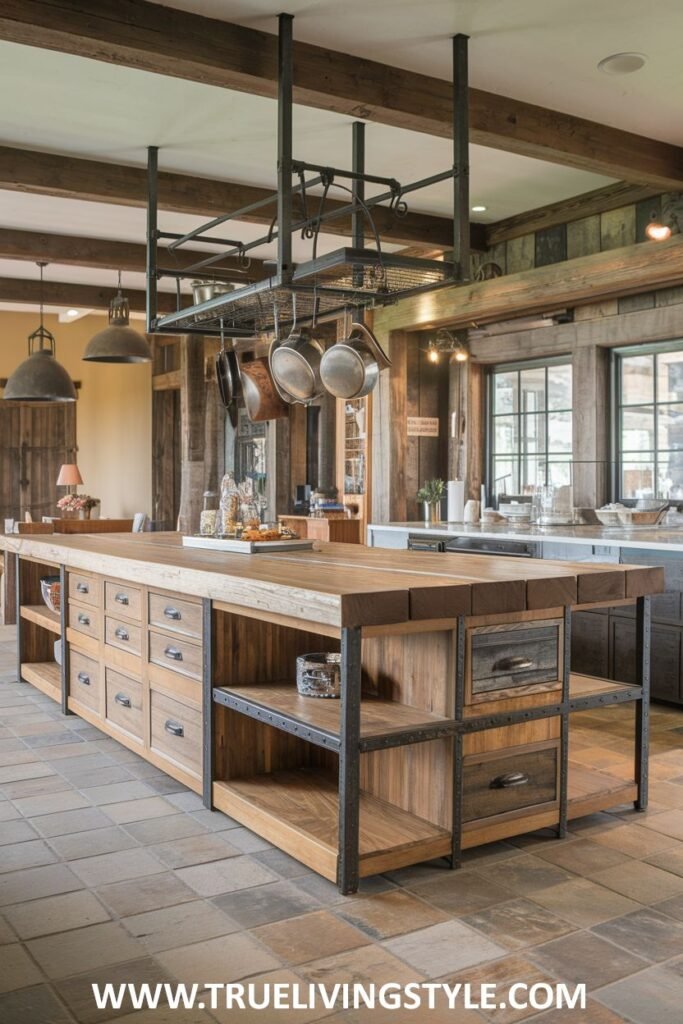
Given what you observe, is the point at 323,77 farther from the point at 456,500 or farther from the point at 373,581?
the point at 456,500

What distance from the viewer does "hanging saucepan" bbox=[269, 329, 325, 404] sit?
14.6 ft

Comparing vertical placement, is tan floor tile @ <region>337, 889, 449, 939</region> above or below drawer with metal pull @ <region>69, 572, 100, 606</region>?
below

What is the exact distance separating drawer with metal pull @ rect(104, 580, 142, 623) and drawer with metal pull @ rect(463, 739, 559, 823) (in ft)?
5.30

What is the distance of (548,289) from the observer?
645 cm

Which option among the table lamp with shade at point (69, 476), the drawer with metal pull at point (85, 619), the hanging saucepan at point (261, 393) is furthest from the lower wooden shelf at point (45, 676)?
the table lamp with shade at point (69, 476)

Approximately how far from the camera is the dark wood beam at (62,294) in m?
9.66

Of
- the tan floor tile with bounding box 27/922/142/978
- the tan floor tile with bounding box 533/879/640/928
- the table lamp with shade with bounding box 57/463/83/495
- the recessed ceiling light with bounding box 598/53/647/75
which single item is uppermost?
the recessed ceiling light with bounding box 598/53/647/75

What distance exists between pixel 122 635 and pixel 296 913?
1.85 metres

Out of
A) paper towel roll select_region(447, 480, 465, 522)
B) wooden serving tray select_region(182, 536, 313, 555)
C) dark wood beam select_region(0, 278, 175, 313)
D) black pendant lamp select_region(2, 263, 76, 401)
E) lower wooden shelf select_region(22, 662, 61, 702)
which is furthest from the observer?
dark wood beam select_region(0, 278, 175, 313)

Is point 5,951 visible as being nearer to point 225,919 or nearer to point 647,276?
point 225,919

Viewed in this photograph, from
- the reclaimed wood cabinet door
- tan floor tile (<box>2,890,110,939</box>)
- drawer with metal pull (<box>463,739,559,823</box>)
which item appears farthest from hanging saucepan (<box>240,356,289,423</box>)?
the reclaimed wood cabinet door

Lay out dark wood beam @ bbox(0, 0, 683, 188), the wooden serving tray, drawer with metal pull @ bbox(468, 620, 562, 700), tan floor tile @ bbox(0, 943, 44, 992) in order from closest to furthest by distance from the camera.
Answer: tan floor tile @ bbox(0, 943, 44, 992), drawer with metal pull @ bbox(468, 620, 562, 700), dark wood beam @ bbox(0, 0, 683, 188), the wooden serving tray

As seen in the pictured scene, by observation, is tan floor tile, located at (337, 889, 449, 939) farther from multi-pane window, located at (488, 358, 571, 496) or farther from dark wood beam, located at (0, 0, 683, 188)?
multi-pane window, located at (488, 358, 571, 496)

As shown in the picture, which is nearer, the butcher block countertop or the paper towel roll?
the butcher block countertop
